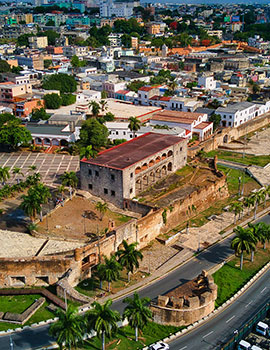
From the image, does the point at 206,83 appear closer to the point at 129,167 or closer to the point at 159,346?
the point at 129,167

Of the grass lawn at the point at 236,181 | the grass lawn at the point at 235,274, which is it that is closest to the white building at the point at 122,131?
the grass lawn at the point at 236,181

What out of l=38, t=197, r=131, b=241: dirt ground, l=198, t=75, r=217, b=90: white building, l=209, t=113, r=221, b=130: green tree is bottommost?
l=38, t=197, r=131, b=241: dirt ground

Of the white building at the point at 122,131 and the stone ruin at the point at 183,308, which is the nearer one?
the stone ruin at the point at 183,308

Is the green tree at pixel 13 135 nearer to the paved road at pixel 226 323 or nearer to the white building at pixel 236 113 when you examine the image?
the white building at pixel 236 113

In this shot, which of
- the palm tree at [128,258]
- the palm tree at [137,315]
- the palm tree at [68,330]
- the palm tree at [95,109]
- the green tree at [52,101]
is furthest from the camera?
the green tree at [52,101]

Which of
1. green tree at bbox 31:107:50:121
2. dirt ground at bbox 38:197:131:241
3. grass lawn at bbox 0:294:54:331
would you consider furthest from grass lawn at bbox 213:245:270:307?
green tree at bbox 31:107:50:121

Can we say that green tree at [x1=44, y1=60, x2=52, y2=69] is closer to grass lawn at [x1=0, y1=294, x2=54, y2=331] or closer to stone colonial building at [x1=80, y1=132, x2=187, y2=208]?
stone colonial building at [x1=80, y1=132, x2=187, y2=208]
